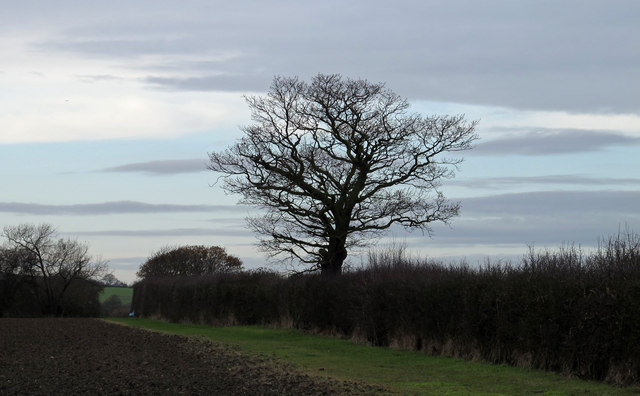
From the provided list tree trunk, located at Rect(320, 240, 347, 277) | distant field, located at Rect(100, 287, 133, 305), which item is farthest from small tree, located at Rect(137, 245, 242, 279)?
tree trunk, located at Rect(320, 240, 347, 277)

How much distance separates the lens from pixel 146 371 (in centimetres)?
1731

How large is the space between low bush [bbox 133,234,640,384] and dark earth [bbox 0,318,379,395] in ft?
15.4

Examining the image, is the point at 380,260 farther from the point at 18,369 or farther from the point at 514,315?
the point at 18,369

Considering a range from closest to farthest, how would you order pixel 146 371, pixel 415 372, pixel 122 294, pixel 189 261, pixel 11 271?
pixel 146 371
pixel 415 372
pixel 11 271
pixel 189 261
pixel 122 294

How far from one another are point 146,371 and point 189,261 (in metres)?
72.9

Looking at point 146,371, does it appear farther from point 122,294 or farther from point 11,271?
point 122,294

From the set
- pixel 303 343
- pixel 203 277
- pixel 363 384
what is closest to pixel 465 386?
pixel 363 384

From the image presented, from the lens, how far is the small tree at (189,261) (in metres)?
88.2

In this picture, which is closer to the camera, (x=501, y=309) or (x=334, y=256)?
(x=501, y=309)

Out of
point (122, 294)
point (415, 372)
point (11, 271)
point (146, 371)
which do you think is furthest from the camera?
point (122, 294)

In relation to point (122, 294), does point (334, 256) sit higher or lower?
lower

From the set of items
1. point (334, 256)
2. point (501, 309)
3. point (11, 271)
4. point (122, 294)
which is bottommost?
point (501, 309)

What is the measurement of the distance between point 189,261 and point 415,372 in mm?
73254

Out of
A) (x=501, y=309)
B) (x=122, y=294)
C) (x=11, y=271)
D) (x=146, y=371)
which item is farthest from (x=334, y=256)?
(x=122, y=294)
